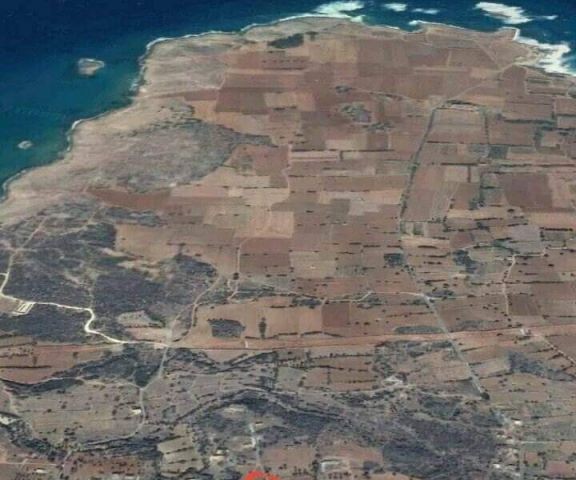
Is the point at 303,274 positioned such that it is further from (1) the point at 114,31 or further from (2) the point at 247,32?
(1) the point at 114,31

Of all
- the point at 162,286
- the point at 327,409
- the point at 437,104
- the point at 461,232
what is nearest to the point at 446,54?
the point at 437,104

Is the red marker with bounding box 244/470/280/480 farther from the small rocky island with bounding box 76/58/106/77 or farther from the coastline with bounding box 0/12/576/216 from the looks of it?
the small rocky island with bounding box 76/58/106/77

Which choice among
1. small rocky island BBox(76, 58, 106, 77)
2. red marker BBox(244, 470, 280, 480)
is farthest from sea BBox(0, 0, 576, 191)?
red marker BBox(244, 470, 280, 480)

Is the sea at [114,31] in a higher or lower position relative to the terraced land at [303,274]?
higher

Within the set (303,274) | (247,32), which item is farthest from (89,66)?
(303,274)

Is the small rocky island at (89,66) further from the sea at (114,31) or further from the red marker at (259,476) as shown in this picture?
the red marker at (259,476)

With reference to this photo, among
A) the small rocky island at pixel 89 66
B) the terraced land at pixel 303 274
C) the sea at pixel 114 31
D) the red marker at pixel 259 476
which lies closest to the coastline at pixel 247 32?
the sea at pixel 114 31
